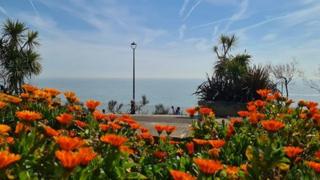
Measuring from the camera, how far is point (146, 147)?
354 cm

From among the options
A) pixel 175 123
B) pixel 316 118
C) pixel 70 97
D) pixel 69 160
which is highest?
pixel 70 97

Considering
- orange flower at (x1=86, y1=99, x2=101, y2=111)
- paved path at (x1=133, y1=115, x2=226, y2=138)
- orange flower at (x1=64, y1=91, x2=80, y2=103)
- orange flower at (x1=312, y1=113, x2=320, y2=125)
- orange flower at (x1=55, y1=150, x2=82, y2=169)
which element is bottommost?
paved path at (x1=133, y1=115, x2=226, y2=138)

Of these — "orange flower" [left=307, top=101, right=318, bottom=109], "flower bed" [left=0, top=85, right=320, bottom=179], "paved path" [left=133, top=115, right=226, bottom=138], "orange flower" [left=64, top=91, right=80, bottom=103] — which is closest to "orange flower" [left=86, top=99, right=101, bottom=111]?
"flower bed" [left=0, top=85, right=320, bottom=179]

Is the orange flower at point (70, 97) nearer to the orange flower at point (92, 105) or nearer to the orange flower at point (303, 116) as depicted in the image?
the orange flower at point (92, 105)

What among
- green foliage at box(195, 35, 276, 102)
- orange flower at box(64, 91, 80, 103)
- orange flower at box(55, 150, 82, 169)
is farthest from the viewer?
green foliage at box(195, 35, 276, 102)

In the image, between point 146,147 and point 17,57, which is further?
point 17,57

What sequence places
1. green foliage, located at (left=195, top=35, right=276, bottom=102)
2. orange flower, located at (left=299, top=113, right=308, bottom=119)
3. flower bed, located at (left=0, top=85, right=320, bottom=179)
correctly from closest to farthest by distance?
flower bed, located at (left=0, top=85, right=320, bottom=179), orange flower, located at (left=299, top=113, right=308, bottom=119), green foliage, located at (left=195, top=35, right=276, bottom=102)

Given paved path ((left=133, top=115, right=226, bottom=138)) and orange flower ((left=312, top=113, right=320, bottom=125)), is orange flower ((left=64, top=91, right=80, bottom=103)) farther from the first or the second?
orange flower ((left=312, top=113, right=320, bottom=125))

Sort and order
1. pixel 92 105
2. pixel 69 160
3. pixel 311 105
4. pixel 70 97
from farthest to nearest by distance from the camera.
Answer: pixel 70 97, pixel 311 105, pixel 92 105, pixel 69 160

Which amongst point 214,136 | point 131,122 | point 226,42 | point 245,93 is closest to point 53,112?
point 131,122

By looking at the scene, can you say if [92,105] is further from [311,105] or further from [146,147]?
[311,105]

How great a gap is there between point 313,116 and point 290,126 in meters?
0.19

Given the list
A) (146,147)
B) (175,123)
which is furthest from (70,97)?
(175,123)

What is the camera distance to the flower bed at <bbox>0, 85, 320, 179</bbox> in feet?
6.88
